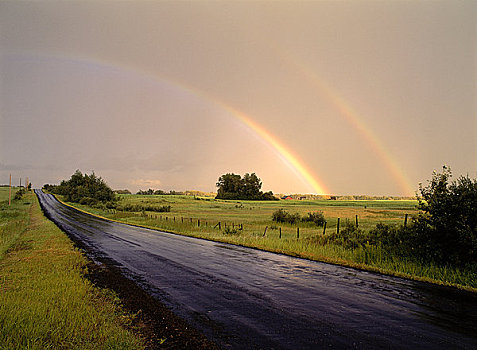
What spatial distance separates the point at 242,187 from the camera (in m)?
166

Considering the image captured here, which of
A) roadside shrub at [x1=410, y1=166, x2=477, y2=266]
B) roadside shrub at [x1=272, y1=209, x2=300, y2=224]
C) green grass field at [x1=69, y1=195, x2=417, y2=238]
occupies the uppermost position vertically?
roadside shrub at [x1=410, y1=166, x2=477, y2=266]

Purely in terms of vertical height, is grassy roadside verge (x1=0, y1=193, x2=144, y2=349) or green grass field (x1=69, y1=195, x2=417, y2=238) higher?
grassy roadside verge (x1=0, y1=193, x2=144, y2=349)

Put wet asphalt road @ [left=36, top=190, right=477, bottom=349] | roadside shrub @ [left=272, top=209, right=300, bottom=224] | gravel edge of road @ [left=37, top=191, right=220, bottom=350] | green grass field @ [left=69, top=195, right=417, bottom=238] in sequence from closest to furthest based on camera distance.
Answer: gravel edge of road @ [left=37, top=191, right=220, bottom=350]
wet asphalt road @ [left=36, top=190, right=477, bottom=349]
green grass field @ [left=69, top=195, right=417, bottom=238]
roadside shrub @ [left=272, top=209, right=300, bottom=224]

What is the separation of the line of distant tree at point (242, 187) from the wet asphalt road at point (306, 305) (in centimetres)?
15200

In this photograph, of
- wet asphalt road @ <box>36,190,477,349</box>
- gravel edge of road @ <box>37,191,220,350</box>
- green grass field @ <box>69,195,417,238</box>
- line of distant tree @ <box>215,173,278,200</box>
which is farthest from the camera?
line of distant tree @ <box>215,173,278,200</box>

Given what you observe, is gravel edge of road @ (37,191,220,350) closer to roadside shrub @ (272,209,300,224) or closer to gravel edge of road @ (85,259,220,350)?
gravel edge of road @ (85,259,220,350)

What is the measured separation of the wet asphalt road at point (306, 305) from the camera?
19.0 ft

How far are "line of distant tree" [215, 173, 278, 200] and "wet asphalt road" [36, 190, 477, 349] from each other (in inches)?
5984

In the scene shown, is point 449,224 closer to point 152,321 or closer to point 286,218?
point 152,321

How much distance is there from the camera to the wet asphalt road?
228 inches

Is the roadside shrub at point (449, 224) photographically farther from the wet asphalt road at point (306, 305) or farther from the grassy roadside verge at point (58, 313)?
the grassy roadside verge at point (58, 313)

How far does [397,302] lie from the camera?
8008 millimetres

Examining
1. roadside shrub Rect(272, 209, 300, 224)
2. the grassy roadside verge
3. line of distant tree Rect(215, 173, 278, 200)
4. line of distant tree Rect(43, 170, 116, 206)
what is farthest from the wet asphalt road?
line of distant tree Rect(215, 173, 278, 200)

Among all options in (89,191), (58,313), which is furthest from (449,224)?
(89,191)
